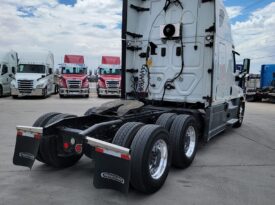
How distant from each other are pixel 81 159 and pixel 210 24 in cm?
421

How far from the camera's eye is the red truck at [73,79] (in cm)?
2225

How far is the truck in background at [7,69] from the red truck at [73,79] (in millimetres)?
3825

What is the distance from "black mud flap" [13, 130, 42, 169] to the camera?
444cm

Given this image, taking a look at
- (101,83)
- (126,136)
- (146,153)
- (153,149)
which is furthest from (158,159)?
(101,83)

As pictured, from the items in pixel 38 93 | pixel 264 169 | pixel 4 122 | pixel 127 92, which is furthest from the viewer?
pixel 38 93

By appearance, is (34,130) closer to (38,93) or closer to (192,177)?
(192,177)

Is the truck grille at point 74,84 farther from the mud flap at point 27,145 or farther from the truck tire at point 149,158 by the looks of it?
the truck tire at point 149,158

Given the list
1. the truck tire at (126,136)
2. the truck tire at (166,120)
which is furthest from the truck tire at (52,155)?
the truck tire at (166,120)

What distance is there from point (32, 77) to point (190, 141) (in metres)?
17.0

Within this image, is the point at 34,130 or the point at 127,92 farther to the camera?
the point at 127,92

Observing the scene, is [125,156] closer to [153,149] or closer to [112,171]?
[112,171]

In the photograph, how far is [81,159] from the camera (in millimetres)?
5750

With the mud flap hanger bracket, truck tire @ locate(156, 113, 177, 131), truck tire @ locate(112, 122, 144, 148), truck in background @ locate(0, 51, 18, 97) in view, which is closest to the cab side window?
truck in background @ locate(0, 51, 18, 97)

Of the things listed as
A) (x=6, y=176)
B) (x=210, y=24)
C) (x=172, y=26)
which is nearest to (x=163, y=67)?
(x=172, y=26)
